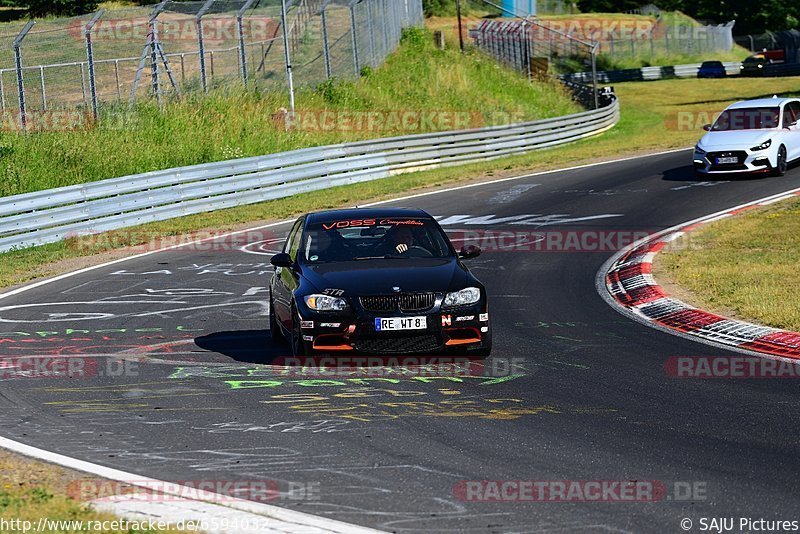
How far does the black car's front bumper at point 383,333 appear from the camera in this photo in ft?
33.9

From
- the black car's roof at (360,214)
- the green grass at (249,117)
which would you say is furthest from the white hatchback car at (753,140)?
the black car's roof at (360,214)

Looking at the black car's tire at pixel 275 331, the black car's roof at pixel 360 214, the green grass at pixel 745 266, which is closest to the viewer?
the black car's tire at pixel 275 331

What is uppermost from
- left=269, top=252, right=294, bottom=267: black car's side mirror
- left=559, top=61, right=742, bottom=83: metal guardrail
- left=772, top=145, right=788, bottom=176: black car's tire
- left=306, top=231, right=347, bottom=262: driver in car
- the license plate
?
left=306, top=231, right=347, bottom=262: driver in car

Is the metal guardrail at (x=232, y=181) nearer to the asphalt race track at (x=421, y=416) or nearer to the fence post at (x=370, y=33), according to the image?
the asphalt race track at (x=421, y=416)

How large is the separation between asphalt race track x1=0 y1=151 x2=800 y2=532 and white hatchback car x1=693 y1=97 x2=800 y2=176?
1207 cm

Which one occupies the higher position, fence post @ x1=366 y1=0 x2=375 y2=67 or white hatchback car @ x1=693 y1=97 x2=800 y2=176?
fence post @ x1=366 y1=0 x2=375 y2=67

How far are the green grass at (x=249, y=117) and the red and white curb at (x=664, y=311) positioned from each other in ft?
45.5

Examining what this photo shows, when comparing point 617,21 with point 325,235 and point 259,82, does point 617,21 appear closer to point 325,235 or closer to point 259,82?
point 259,82

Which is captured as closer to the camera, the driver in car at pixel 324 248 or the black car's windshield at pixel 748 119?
the driver in car at pixel 324 248

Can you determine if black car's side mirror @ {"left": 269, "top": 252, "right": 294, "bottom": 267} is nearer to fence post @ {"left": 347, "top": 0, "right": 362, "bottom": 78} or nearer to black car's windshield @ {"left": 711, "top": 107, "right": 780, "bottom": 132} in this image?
black car's windshield @ {"left": 711, "top": 107, "right": 780, "bottom": 132}

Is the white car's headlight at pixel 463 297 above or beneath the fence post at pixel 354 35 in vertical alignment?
beneath

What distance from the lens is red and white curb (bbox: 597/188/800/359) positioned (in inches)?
444

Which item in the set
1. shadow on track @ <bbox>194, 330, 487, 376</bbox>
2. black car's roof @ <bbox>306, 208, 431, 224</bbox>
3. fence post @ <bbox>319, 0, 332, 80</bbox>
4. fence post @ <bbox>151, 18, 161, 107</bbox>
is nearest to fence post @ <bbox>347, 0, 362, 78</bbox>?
fence post @ <bbox>319, 0, 332, 80</bbox>

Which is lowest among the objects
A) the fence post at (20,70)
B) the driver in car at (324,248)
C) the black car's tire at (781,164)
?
the black car's tire at (781,164)
